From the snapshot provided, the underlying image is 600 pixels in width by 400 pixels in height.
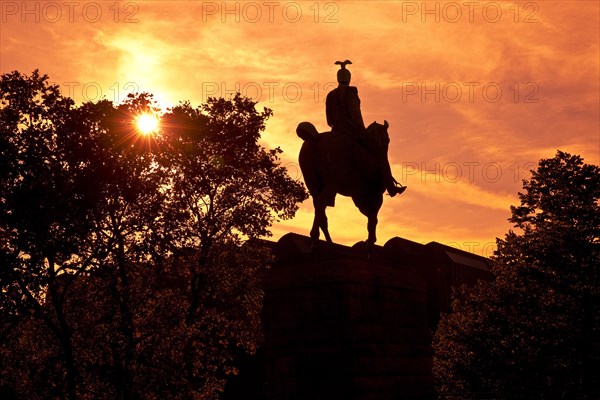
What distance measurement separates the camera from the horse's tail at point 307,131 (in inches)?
599

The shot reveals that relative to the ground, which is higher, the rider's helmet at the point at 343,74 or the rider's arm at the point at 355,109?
the rider's helmet at the point at 343,74

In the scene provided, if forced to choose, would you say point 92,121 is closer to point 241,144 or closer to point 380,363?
point 241,144

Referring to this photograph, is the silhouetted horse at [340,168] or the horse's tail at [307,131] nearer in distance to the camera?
the silhouetted horse at [340,168]

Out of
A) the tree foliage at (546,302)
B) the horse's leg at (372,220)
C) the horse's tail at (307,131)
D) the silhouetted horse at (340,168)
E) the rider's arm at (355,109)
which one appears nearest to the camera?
the silhouetted horse at (340,168)

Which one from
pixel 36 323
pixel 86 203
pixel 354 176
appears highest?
pixel 86 203

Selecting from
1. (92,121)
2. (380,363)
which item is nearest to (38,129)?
(92,121)

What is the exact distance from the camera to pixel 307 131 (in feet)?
49.9

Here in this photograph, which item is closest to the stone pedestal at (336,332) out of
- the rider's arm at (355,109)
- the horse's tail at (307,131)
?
the horse's tail at (307,131)

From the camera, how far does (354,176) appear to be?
15266 millimetres

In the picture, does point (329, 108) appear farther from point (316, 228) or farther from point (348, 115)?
point (316, 228)

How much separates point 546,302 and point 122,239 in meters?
18.8

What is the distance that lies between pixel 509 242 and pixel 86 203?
20.6 meters

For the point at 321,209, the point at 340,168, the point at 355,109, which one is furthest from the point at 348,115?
the point at 321,209

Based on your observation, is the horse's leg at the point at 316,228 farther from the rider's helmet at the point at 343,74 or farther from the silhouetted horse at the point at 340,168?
the rider's helmet at the point at 343,74
